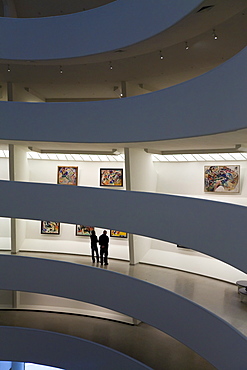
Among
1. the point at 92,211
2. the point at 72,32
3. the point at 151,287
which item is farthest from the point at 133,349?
the point at 72,32

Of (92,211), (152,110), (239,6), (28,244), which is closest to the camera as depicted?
(239,6)

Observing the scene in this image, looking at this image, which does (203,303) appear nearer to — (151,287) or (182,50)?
(151,287)

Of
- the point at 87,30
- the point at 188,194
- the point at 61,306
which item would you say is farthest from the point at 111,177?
the point at 87,30

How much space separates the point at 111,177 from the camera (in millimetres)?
19656

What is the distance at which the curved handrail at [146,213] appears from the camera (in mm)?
8492

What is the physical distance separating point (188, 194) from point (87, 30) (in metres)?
8.38

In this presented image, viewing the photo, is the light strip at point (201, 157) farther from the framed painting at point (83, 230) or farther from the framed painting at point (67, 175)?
the framed painting at point (83, 230)

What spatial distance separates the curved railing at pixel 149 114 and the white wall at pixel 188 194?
6.30 metres

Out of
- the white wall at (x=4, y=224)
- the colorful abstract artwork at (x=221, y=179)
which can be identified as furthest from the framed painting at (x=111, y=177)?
the white wall at (x=4, y=224)

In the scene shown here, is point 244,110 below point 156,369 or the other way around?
the other way around

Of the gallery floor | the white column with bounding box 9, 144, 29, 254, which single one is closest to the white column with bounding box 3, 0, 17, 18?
the white column with bounding box 9, 144, 29, 254

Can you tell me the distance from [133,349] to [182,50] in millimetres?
11106

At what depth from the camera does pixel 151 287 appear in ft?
42.5

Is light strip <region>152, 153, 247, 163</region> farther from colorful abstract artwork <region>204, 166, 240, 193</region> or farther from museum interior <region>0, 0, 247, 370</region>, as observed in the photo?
colorful abstract artwork <region>204, 166, 240, 193</region>
